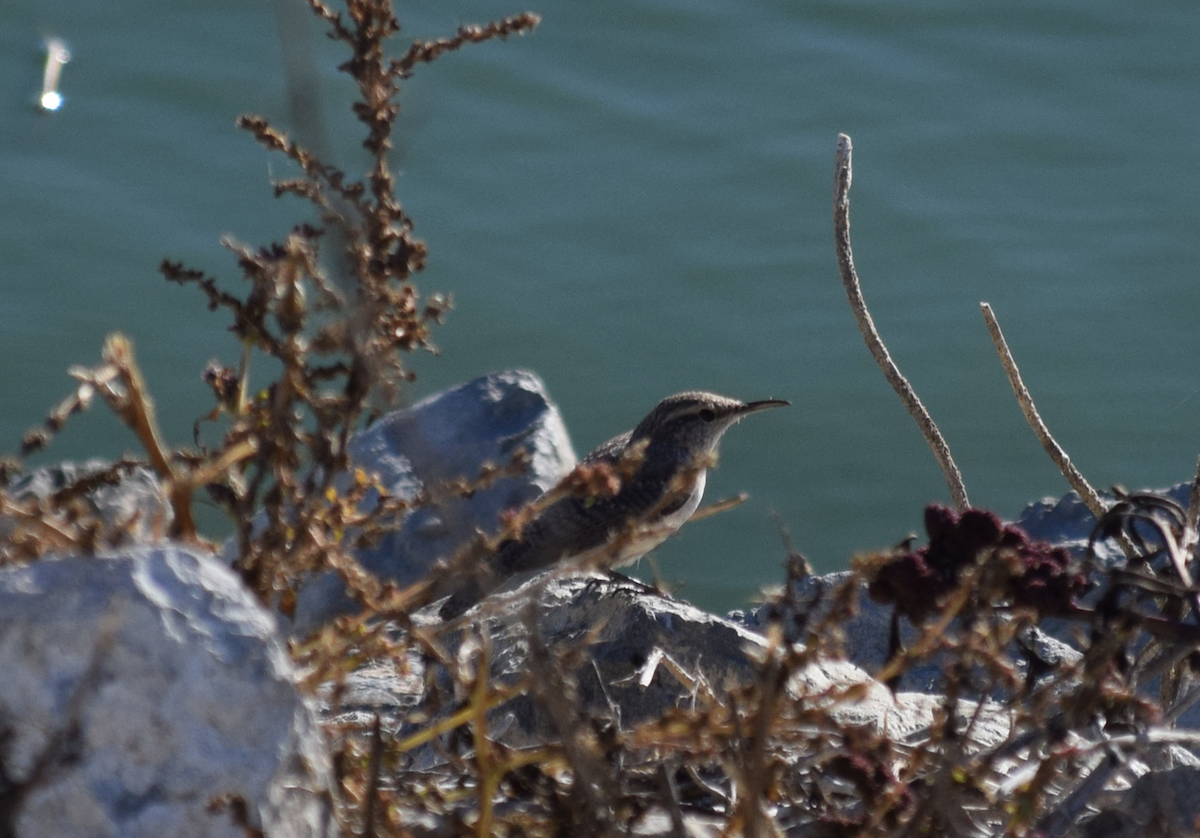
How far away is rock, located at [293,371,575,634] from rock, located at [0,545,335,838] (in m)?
3.54

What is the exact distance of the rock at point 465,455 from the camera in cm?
596

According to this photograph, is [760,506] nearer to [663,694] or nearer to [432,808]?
[663,694]

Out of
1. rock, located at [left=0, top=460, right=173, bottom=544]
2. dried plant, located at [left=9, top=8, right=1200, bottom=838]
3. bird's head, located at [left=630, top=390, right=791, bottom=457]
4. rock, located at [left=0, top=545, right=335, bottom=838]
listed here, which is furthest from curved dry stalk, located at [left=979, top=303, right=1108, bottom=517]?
bird's head, located at [left=630, top=390, right=791, bottom=457]

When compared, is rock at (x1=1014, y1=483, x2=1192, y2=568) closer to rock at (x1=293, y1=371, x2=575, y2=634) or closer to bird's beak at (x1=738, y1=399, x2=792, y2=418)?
bird's beak at (x1=738, y1=399, x2=792, y2=418)

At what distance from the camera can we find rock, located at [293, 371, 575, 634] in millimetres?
5957

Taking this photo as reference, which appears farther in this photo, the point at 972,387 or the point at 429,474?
the point at 972,387

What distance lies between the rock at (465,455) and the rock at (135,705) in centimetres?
354

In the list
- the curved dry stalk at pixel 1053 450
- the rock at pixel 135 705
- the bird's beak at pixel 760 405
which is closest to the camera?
the rock at pixel 135 705

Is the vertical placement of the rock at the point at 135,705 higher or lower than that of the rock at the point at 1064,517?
higher

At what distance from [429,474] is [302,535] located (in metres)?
0.82

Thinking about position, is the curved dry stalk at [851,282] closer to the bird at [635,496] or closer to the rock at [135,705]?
the rock at [135,705]

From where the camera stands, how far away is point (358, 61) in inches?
99.7

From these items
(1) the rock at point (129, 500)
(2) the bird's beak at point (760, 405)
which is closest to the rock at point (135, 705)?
(1) the rock at point (129, 500)

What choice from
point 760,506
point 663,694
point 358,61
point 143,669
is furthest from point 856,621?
point 143,669
